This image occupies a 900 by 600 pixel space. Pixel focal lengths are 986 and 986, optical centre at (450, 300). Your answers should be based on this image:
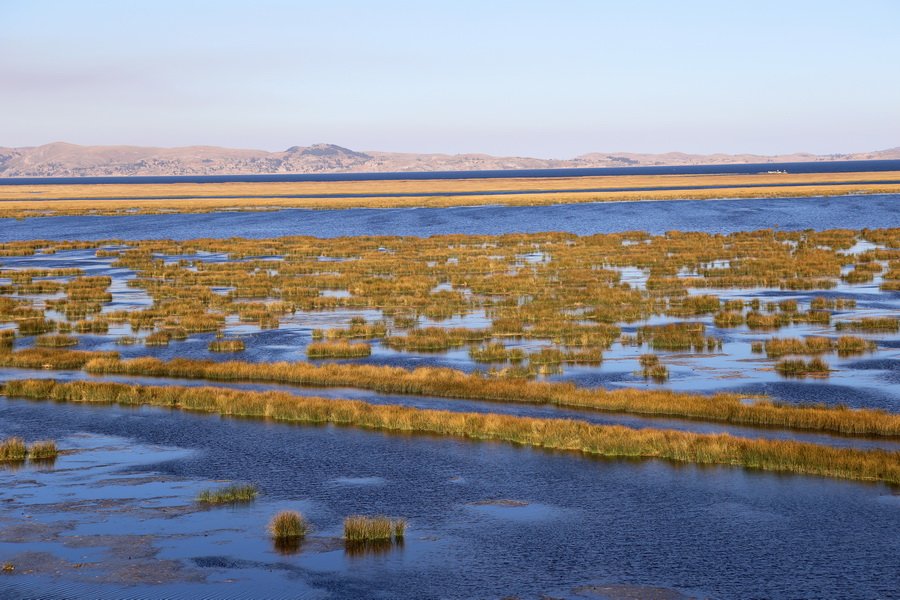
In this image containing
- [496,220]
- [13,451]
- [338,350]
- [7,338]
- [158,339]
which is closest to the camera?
[13,451]

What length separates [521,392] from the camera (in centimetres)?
3422

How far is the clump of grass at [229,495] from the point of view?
24281 millimetres

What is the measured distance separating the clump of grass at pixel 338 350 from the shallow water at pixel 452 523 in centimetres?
1203

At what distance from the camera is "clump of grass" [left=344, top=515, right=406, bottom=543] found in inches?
840

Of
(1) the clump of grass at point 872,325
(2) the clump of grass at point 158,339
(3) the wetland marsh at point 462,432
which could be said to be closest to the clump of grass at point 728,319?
(3) the wetland marsh at point 462,432

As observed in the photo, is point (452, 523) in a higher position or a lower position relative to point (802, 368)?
lower

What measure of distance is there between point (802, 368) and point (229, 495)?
2243 centimetres

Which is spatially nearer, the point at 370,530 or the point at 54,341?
the point at 370,530

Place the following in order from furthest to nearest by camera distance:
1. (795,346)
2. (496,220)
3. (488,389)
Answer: (496,220)
(795,346)
(488,389)

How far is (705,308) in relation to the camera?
5191cm

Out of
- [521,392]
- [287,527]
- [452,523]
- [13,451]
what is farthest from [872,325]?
[13,451]

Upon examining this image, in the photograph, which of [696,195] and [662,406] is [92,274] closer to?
[662,406]

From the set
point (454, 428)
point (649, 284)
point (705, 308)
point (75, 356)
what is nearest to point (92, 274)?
point (75, 356)

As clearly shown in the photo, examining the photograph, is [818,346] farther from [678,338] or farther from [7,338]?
[7,338]
